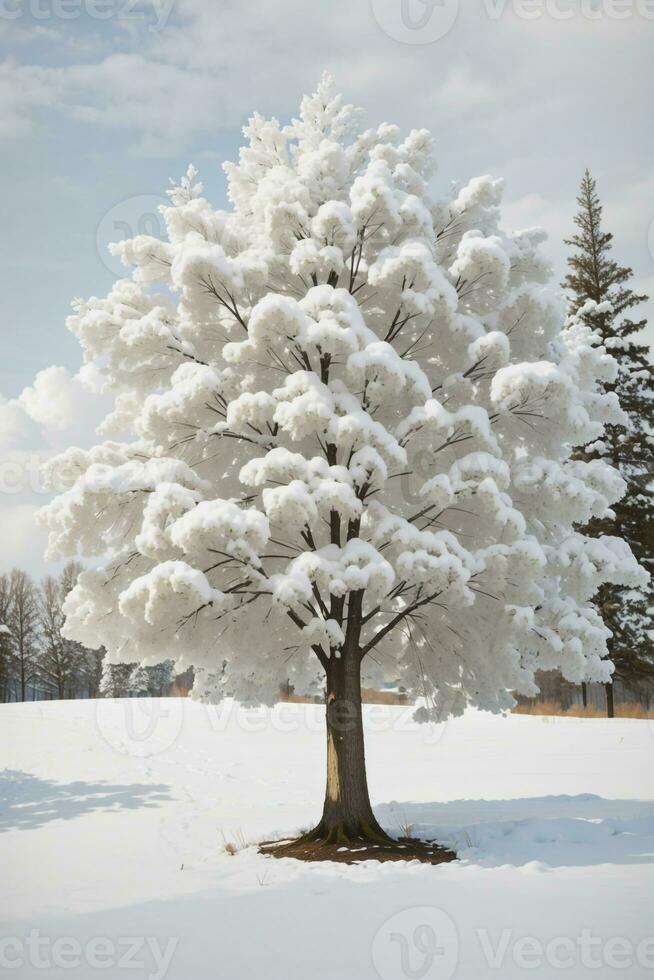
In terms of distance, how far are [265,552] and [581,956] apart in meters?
5.76

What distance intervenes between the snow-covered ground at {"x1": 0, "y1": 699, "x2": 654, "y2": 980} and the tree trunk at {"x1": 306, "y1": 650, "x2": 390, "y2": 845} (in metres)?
1.03

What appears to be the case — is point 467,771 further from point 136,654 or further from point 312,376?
point 312,376

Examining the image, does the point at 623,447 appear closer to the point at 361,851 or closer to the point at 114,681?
the point at 361,851

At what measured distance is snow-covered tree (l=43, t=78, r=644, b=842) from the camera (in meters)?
8.41

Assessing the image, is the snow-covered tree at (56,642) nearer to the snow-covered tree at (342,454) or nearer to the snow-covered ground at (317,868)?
the snow-covered ground at (317,868)

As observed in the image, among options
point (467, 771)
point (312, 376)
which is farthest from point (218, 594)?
point (467, 771)

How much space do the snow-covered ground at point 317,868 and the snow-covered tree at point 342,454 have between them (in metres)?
1.94

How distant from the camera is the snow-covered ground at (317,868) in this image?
520 centimetres

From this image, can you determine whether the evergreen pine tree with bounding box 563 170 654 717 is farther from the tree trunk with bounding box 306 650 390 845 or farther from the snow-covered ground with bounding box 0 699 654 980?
the tree trunk with bounding box 306 650 390 845

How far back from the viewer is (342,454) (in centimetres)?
918

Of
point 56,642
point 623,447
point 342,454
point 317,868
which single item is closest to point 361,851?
point 317,868

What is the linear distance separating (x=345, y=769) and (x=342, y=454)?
378 cm

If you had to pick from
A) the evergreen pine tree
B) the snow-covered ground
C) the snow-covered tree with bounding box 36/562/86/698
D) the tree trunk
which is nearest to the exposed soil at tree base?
the tree trunk

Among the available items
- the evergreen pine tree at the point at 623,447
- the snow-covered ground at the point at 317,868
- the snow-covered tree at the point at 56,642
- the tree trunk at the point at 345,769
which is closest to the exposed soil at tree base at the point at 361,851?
the tree trunk at the point at 345,769
